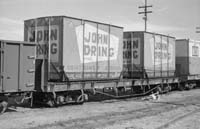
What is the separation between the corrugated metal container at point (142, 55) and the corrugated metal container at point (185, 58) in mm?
4586

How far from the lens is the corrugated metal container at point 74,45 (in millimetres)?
11961

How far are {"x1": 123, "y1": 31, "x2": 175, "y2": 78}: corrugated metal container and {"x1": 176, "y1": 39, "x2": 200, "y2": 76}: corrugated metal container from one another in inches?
181

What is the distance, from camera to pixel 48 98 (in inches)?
464

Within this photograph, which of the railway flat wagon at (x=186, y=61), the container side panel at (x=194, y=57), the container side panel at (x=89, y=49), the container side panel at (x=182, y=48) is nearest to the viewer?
the container side panel at (x=89, y=49)

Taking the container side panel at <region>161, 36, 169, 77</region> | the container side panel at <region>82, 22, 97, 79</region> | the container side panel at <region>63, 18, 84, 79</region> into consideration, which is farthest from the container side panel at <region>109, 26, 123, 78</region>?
the container side panel at <region>161, 36, 169, 77</region>

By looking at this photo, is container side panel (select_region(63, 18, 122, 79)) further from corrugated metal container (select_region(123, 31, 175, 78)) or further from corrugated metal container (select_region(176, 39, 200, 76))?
corrugated metal container (select_region(176, 39, 200, 76))

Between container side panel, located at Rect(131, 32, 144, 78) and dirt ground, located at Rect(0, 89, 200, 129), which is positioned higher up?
container side panel, located at Rect(131, 32, 144, 78)

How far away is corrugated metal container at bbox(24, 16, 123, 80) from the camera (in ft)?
39.2

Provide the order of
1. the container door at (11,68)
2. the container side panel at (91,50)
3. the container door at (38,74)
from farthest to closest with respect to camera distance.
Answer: the container side panel at (91,50) < the container door at (38,74) < the container door at (11,68)

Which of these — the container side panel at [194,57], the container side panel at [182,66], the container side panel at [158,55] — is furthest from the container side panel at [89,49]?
the container side panel at [194,57]

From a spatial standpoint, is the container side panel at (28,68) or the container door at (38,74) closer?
the container side panel at (28,68)

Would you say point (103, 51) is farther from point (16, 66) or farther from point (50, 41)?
point (16, 66)

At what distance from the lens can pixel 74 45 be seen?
40.5 ft

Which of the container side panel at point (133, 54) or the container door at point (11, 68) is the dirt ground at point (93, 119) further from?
the container side panel at point (133, 54)
